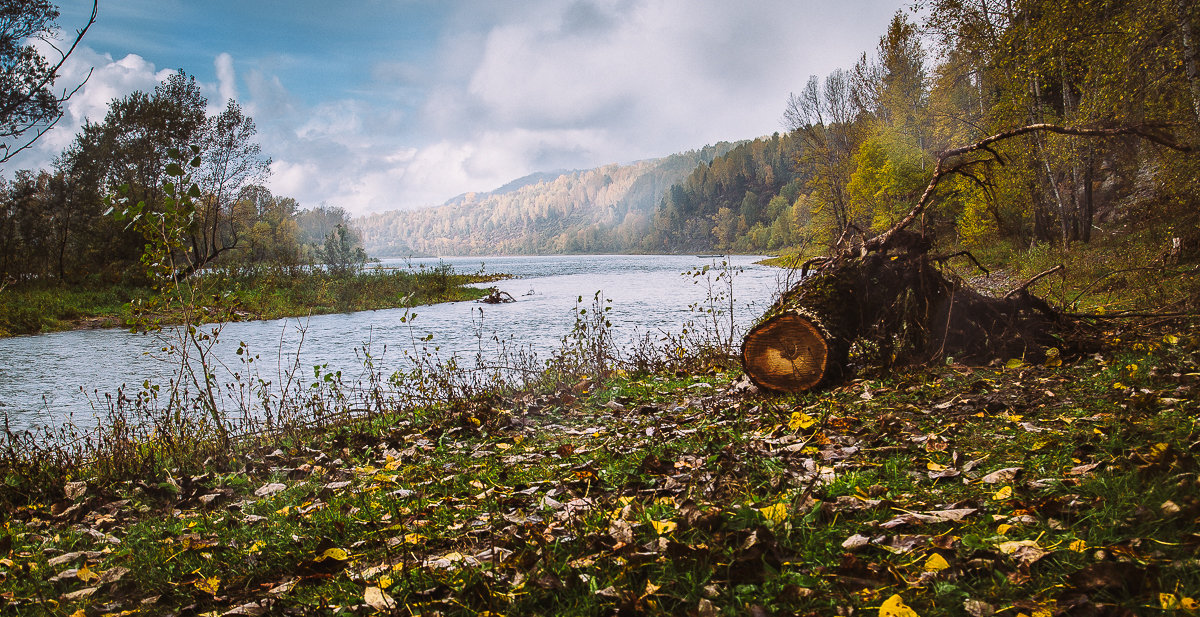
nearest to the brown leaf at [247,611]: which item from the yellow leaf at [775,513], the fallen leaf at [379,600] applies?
the fallen leaf at [379,600]

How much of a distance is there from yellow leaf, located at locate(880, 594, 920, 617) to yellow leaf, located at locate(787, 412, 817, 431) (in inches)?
103

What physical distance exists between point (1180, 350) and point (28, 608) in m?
8.82

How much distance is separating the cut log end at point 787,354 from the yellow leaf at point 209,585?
5.07 m

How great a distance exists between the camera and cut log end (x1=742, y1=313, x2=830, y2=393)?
6.20m

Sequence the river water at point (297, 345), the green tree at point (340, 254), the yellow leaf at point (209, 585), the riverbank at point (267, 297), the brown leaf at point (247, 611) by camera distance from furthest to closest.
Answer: the green tree at point (340, 254)
the riverbank at point (267, 297)
the river water at point (297, 345)
the yellow leaf at point (209, 585)
the brown leaf at point (247, 611)

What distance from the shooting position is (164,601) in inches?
124

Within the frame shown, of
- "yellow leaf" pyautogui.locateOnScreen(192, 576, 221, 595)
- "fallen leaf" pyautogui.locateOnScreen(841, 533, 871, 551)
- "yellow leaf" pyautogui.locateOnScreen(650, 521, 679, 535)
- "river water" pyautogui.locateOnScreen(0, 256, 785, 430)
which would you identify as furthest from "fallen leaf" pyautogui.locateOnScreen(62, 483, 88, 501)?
"fallen leaf" pyautogui.locateOnScreen(841, 533, 871, 551)

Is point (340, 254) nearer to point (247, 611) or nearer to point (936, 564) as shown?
point (247, 611)

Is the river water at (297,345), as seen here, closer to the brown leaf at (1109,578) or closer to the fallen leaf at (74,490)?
the fallen leaf at (74,490)

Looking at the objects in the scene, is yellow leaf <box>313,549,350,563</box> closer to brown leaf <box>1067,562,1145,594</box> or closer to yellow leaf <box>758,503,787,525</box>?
yellow leaf <box>758,503,787,525</box>

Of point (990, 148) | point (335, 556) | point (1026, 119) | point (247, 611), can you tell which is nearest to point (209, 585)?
point (247, 611)

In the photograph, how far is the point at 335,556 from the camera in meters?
3.20

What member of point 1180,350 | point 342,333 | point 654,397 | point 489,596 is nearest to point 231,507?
point 489,596

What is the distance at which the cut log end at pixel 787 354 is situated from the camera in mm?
6195
